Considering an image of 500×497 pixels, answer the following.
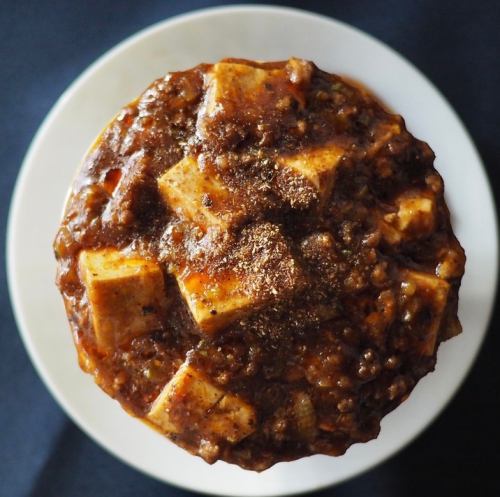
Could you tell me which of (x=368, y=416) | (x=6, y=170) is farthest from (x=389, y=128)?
(x=6, y=170)

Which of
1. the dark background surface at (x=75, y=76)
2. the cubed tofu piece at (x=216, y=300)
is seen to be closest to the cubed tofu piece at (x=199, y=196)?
the cubed tofu piece at (x=216, y=300)

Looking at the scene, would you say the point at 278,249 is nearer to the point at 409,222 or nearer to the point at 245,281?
the point at 245,281

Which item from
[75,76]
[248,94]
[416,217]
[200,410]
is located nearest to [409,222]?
[416,217]

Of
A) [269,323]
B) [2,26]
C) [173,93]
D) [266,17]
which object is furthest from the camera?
[2,26]

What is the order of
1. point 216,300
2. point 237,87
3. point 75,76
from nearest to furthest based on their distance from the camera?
point 216,300, point 237,87, point 75,76

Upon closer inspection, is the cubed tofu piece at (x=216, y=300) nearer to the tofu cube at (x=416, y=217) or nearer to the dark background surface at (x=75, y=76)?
the tofu cube at (x=416, y=217)

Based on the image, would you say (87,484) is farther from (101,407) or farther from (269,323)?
(269,323)
